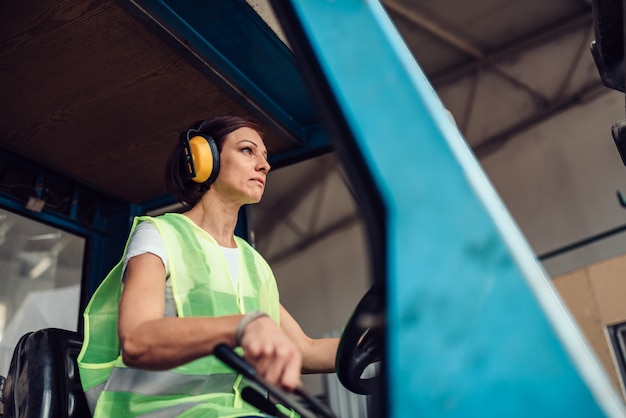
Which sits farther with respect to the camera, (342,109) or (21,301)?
(21,301)

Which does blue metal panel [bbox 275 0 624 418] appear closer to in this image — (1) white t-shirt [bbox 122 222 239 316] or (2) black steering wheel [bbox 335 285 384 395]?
(2) black steering wheel [bbox 335 285 384 395]

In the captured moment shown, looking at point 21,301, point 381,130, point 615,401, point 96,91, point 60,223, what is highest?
point 96,91

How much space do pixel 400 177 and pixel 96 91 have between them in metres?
1.77

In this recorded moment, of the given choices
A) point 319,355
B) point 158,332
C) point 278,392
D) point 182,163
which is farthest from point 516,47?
point 278,392

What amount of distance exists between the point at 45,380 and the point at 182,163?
0.54 m

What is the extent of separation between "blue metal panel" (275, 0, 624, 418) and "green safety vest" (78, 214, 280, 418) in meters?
0.56

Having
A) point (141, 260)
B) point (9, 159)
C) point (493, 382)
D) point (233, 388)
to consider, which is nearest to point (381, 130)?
point (493, 382)

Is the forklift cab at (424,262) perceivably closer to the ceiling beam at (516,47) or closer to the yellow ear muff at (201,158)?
the yellow ear muff at (201,158)

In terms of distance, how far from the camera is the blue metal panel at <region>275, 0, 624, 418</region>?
1.98ft

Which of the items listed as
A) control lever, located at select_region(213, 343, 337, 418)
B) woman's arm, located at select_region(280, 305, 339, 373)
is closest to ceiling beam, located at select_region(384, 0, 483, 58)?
woman's arm, located at select_region(280, 305, 339, 373)

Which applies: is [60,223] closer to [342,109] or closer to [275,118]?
[275,118]

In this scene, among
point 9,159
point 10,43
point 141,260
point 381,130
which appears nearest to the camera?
point 381,130

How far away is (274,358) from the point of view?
2.38 feet

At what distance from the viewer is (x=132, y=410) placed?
3.84 feet
